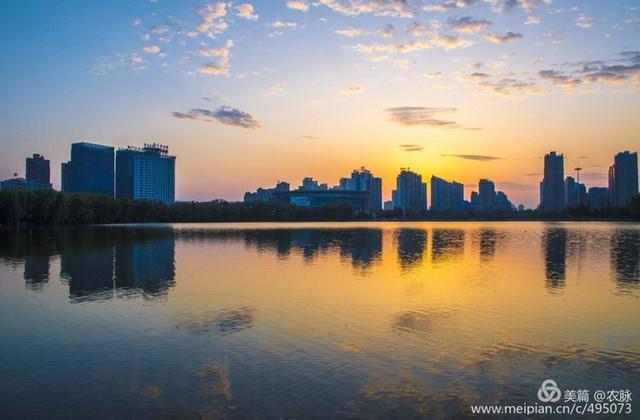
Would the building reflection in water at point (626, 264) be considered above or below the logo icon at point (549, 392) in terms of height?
above

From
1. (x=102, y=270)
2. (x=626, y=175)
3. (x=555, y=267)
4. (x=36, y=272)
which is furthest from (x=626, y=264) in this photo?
(x=626, y=175)

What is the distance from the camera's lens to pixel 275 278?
23922mm

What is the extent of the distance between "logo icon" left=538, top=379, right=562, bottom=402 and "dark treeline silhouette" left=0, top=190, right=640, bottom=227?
8485 centimetres

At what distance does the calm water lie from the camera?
8.88 meters

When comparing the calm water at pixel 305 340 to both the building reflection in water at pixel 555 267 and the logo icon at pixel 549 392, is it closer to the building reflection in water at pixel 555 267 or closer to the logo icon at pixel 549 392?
the logo icon at pixel 549 392

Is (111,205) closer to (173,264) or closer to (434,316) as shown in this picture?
(173,264)

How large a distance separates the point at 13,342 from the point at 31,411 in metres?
5.19

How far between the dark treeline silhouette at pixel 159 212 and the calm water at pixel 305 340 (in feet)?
210

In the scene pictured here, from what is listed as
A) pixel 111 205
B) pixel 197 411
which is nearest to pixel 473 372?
pixel 197 411

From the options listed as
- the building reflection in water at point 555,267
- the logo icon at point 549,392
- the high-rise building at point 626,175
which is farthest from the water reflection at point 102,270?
the high-rise building at point 626,175

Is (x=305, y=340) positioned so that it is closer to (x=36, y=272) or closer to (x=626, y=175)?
(x=36, y=272)

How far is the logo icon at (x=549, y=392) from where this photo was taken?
892cm

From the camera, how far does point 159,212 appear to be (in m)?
123

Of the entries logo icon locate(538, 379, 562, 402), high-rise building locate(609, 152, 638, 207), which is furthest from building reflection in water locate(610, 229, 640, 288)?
high-rise building locate(609, 152, 638, 207)
